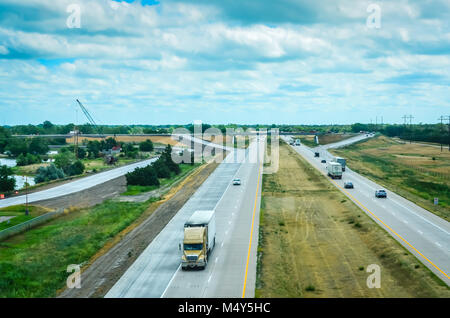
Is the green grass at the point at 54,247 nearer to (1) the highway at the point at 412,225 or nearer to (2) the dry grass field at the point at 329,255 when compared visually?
(2) the dry grass field at the point at 329,255

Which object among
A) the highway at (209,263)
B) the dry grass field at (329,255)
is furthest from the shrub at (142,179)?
the dry grass field at (329,255)

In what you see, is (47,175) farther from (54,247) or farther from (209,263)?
(209,263)

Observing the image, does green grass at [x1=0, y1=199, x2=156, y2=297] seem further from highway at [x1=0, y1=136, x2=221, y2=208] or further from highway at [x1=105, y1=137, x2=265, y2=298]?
highway at [x1=0, y1=136, x2=221, y2=208]

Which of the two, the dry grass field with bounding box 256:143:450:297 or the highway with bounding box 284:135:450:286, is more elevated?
the highway with bounding box 284:135:450:286

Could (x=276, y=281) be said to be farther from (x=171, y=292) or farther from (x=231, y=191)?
(x=231, y=191)

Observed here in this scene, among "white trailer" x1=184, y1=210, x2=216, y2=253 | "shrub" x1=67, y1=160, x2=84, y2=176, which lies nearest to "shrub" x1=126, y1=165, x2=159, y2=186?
"shrub" x1=67, y1=160, x2=84, y2=176
